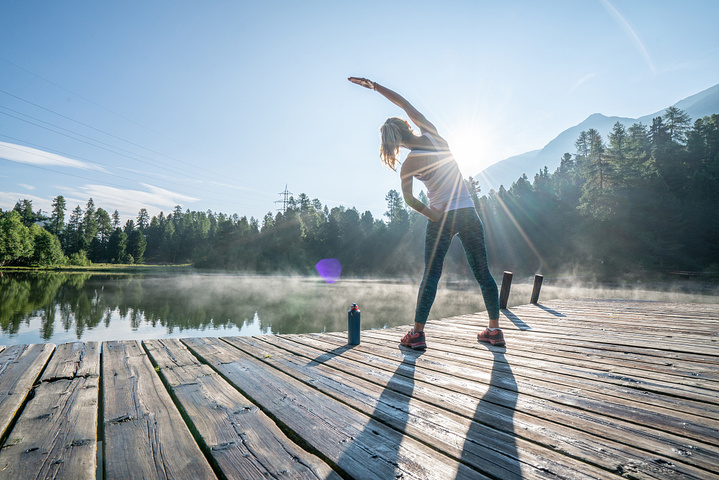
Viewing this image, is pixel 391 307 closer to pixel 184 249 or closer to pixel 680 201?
pixel 680 201

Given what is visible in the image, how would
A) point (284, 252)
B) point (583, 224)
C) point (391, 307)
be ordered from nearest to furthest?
point (391, 307) → point (583, 224) → point (284, 252)

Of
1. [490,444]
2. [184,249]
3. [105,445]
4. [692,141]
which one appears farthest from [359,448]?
[184,249]

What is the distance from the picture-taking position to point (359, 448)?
119 cm

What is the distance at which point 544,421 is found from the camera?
4.64 feet

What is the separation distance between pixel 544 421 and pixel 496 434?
0.28 meters

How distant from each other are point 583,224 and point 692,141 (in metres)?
13.8

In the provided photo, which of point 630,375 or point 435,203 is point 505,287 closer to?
point 435,203

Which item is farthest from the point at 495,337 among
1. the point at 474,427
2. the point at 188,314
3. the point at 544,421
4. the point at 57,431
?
the point at 188,314

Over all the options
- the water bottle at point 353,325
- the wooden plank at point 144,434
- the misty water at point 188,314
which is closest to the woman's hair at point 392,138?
the water bottle at point 353,325

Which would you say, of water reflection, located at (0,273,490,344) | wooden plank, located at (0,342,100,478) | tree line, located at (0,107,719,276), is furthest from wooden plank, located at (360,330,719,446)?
tree line, located at (0,107,719,276)

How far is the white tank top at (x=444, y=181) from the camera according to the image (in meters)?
2.81

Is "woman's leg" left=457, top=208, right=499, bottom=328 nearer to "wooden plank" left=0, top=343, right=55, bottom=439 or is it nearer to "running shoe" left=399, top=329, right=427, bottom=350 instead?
"running shoe" left=399, top=329, right=427, bottom=350

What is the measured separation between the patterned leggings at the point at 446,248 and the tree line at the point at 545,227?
33.7 metres

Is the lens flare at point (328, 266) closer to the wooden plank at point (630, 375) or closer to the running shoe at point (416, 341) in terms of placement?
the running shoe at point (416, 341)
